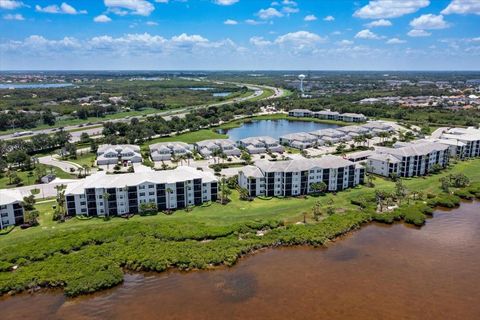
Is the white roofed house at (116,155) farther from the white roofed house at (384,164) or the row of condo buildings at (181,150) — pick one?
the white roofed house at (384,164)

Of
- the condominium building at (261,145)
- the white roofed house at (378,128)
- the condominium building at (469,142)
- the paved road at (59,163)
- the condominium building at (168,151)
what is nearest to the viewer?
the paved road at (59,163)

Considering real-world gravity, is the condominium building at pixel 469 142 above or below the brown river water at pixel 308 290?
above

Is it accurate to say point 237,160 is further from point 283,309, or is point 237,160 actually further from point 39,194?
point 283,309

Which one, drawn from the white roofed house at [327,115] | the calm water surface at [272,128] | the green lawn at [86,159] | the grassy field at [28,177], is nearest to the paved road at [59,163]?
the grassy field at [28,177]

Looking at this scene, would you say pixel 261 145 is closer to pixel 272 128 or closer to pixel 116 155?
pixel 116 155

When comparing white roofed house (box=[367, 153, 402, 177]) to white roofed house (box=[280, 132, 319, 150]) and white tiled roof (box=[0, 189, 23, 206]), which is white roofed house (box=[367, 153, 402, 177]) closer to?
white roofed house (box=[280, 132, 319, 150])

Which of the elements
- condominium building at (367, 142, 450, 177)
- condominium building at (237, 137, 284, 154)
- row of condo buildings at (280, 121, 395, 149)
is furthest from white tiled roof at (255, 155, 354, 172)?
row of condo buildings at (280, 121, 395, 149)

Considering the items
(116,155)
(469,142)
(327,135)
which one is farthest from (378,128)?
(116,155)
